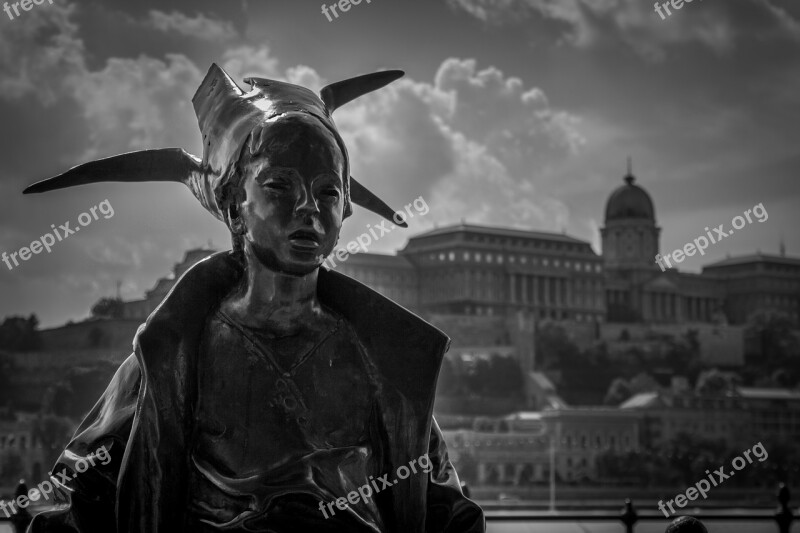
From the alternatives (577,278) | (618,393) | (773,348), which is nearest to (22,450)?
(618,393)

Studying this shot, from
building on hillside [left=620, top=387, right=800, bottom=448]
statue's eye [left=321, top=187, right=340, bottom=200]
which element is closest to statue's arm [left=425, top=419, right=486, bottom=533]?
statue's eye [left=321, top=187, right=340, bottom=200]

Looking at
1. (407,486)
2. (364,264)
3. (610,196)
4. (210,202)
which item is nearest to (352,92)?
(210,202)

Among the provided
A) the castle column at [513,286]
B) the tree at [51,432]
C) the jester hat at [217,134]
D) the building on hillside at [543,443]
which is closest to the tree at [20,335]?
the tree at [51,432]

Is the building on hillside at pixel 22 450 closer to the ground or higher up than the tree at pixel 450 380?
closer to the ground

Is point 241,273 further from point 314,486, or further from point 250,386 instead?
point 314,486

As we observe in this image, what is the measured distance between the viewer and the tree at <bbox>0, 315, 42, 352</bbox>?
39.7 meters

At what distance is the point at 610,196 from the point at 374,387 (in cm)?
5815

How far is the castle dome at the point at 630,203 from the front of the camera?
5806cm

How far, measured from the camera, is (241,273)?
1.58m

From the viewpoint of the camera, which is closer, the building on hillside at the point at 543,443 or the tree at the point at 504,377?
the building on hillside at the point at 543,443

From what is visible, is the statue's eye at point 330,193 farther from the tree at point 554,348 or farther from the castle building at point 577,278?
the tree at point 554,348

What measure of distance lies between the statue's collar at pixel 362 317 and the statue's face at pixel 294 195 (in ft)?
0.29

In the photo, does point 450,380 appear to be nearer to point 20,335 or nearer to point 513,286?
point 513,286

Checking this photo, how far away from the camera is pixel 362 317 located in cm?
161
